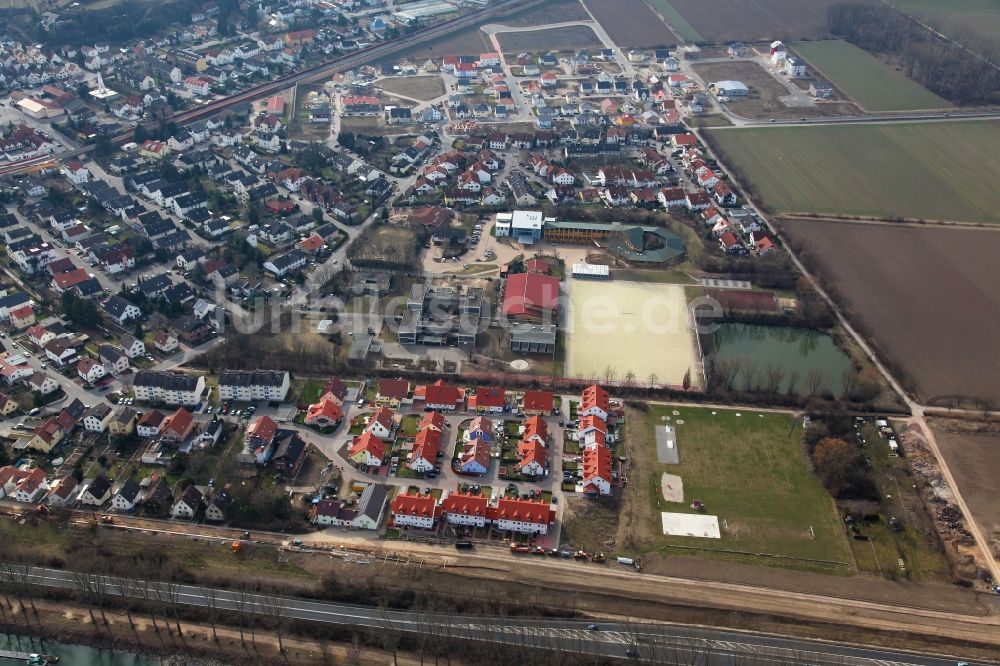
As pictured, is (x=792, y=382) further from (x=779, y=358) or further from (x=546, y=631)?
(x=546, y=631)

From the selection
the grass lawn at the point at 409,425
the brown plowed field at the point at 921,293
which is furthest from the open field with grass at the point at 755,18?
the grass lawn at the point at 409,425

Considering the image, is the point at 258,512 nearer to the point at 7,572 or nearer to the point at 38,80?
the point at 7,572

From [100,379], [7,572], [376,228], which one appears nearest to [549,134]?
[376,228]

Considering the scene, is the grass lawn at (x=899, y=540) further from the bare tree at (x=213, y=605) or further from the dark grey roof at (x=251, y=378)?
the dark grey roof at (x=251, y=378)

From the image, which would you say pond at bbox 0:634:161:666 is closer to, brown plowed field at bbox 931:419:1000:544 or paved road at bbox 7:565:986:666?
paved road at bbox 7:565:986:666

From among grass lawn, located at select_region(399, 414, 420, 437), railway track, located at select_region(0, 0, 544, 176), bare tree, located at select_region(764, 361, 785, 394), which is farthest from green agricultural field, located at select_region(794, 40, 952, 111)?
grass lawn, located at select_region(399, 414, 420, 437)

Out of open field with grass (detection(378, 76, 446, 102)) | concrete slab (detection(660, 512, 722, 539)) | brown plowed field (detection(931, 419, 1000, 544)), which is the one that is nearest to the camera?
concrete slab (detection(660, 512, 722, 539))

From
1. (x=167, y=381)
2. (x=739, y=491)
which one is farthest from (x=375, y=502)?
(x=739, y=491)
